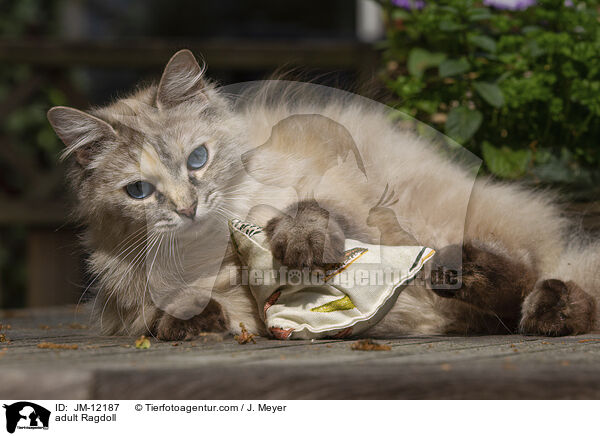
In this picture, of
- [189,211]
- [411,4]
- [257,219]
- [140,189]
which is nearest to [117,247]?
[140,189]

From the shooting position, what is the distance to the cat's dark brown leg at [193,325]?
1.85 metres

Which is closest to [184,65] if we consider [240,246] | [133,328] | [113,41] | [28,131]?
[240,246]

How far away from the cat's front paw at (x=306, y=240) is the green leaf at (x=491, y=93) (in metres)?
1.16

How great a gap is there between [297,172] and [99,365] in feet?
3.25

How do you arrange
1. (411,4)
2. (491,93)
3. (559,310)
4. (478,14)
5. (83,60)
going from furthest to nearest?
(83,60) → (411,4) → (478,14) → (491,93) → (559,310)

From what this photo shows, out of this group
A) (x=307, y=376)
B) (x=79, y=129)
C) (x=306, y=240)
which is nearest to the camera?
(x=307, y=376)

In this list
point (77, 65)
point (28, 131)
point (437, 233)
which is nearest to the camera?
point (437, 233)

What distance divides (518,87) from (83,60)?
2922 mm

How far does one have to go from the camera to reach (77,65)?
13.9 feet

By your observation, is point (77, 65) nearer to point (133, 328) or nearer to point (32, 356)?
point (133, 328)

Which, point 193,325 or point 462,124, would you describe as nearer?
point 193,325

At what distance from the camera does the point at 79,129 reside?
195 centimetres

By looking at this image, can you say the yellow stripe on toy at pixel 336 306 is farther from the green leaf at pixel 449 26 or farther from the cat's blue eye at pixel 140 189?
the green leaf at pixel 449 26
